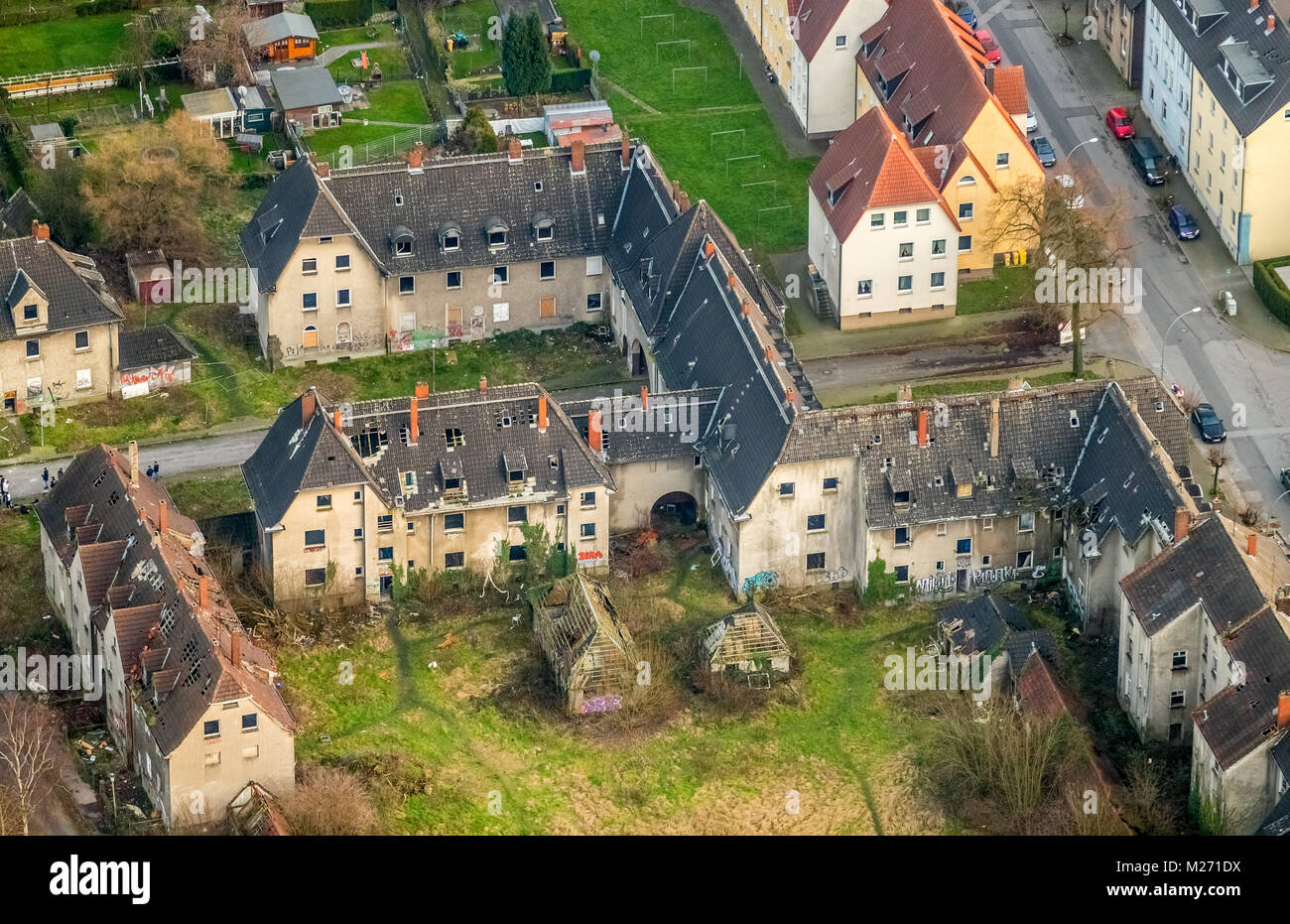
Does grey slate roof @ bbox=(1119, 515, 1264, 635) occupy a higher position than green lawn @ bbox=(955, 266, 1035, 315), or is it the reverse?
→ green lawn @ bbox=(955, 266, 1035, 315)

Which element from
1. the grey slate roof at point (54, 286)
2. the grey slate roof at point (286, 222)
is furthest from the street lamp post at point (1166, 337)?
the grey slate roof at point (54, 286)

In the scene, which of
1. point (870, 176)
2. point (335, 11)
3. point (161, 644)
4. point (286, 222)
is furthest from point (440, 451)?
point (335, 11)

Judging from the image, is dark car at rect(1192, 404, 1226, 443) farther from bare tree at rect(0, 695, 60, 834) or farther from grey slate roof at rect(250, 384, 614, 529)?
bare tree at rect(0, 695, 60, 834)

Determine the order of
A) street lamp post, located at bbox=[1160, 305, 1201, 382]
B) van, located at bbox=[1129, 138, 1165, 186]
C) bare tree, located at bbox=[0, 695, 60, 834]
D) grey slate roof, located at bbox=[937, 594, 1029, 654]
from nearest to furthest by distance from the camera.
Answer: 1. bare tree, located at bbox=[0, 695, 60, 834]
2. grey slate roof, located at bbox=[937, 594, 1029, 654]
3. street lamp post, located at bbox=[1160, 305, 1201, 382]
4. van, located at bbox=[1129, 138, 1165, 186]

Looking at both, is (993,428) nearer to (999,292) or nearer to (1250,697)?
(1250,697)

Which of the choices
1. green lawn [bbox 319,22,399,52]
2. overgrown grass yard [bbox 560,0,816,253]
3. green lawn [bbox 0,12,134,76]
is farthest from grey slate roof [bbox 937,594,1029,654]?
green lawn [bbox 0,12,134,76]

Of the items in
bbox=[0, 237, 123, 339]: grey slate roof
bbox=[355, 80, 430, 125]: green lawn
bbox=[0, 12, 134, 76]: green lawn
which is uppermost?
bbox=[0, 12, 134, 76]: green lawn

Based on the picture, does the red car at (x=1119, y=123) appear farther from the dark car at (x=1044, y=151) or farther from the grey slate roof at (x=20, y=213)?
the grey slate roof at (x=20, y=213)
